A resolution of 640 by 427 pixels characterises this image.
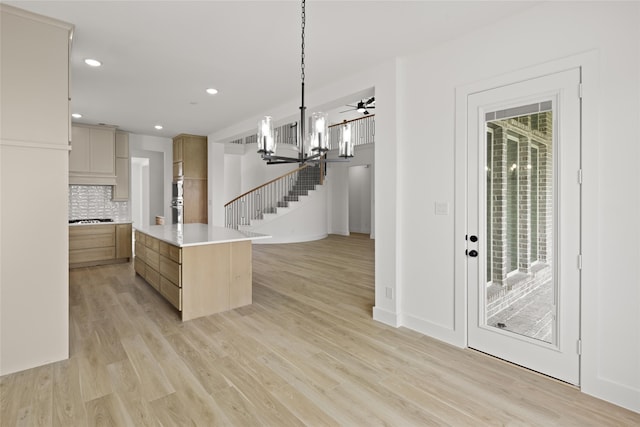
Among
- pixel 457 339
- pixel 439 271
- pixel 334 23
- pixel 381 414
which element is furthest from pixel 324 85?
pixel 381 414

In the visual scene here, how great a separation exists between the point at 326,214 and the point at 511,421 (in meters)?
9.29

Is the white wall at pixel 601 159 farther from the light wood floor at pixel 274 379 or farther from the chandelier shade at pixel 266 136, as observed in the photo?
the chandelier shade at pixel 266 136

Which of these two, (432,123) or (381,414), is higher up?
(432,123)

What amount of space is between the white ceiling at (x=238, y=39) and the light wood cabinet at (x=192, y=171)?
9.04 ft

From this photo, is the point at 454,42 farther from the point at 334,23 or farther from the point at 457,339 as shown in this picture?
the point at 457,339

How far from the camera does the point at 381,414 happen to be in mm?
2021

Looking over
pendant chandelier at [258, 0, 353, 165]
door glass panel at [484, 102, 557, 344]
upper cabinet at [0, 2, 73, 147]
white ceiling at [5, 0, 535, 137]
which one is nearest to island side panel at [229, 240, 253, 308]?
pendant chandelier at [258, 0, 353, 165]

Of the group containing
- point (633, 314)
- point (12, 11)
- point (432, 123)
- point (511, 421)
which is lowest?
point (511, 421)

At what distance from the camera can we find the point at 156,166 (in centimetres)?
962

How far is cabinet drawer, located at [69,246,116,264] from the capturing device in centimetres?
600

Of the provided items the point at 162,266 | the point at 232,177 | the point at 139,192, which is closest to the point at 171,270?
the point at 162,266

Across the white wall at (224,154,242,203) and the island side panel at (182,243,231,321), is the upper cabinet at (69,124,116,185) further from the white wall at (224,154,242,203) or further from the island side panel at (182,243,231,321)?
the island side panel at (182,243,231,321)

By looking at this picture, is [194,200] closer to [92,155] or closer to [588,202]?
[92,155]

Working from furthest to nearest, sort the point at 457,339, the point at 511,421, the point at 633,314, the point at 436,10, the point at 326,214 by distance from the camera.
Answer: the point at 326,214 → the point at 457,339 → the point at 436,10 → the point at 633,314 → the point at 511,421
